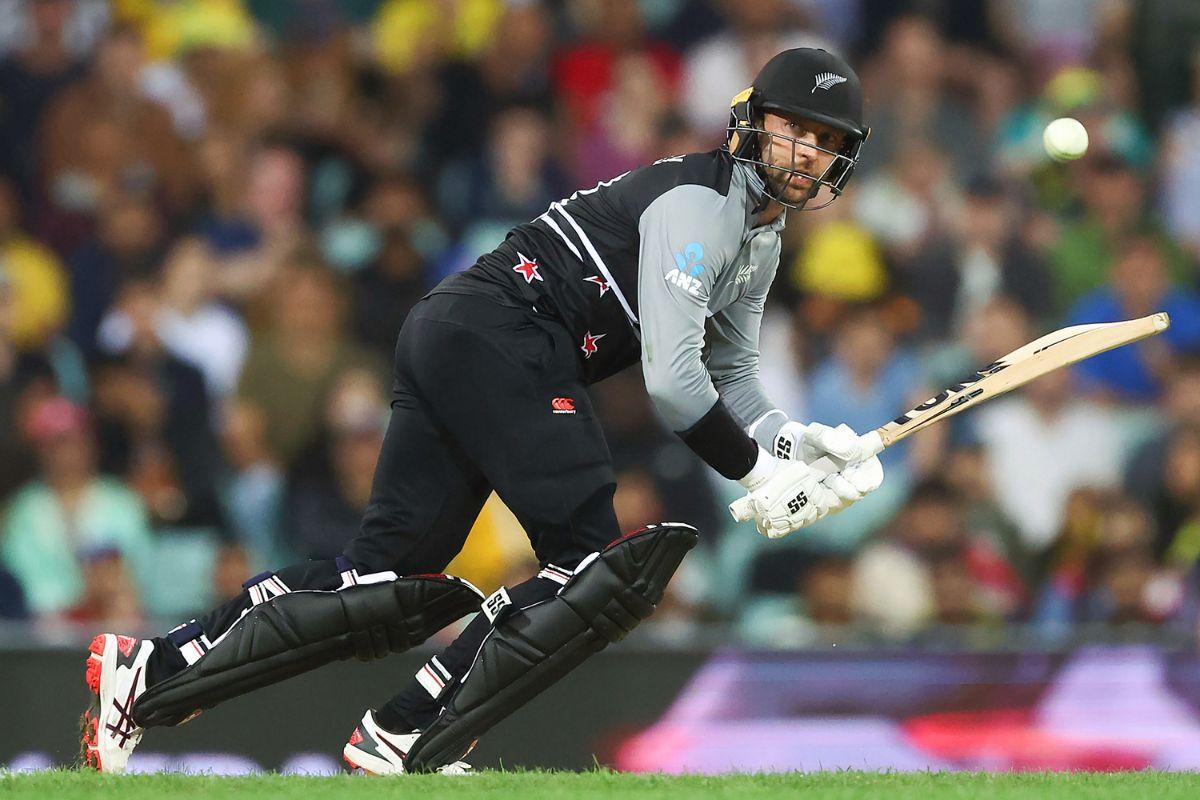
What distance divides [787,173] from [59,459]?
14.1ft

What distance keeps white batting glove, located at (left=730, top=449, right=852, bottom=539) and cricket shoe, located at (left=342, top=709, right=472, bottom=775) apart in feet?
3.42

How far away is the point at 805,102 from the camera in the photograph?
4426 mm

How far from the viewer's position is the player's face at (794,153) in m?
4.44

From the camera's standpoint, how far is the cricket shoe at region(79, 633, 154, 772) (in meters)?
4.55

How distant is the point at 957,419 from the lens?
26.5ft

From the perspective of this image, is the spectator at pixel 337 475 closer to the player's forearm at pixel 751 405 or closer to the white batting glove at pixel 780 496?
the player's forearm at pixel 751 405

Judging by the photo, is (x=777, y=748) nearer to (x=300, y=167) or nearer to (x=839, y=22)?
(x=300, y=167)

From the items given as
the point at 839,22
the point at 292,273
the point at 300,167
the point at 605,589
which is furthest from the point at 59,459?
the point at 839,22

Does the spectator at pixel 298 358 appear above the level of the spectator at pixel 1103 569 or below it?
A: above

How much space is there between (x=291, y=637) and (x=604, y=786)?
3.16ft

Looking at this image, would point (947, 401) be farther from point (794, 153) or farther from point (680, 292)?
point (680, 292)

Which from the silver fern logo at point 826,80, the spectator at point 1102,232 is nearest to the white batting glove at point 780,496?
the silver fern logo at point 826,80

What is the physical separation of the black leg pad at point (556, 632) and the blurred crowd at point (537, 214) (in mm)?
2317

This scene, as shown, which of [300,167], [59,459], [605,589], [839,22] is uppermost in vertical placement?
[839,22]
